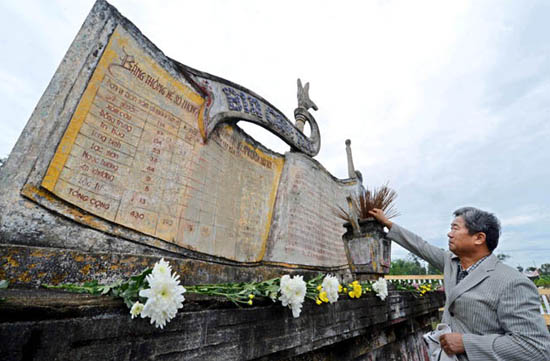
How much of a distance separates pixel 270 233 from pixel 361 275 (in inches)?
56.4

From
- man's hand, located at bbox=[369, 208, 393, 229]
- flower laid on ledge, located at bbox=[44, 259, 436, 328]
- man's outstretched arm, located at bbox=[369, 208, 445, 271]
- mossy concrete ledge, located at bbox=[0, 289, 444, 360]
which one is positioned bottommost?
mossy concrete ledge, located at bbox=[0, 289, 444, 360]

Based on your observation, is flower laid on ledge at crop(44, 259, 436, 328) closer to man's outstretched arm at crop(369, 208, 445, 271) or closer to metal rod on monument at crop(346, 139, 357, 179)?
man's outstretched arm at crop(369, 208, 445, 271)

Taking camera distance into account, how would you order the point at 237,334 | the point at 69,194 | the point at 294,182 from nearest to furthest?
the point at 237,334 → the point at 69,194 → the point at 294,182

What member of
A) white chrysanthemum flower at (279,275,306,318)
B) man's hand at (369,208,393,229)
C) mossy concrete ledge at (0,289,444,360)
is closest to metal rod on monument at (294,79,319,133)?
man's hand at (369,208,393,229)

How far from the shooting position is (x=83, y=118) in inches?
82.4

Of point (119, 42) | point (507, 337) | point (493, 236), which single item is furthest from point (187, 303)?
point (119, 42)

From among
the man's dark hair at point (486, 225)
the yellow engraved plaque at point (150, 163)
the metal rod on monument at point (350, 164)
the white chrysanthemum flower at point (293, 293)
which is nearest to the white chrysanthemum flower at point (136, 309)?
the white chrysanthemum flower at point (293, 293)

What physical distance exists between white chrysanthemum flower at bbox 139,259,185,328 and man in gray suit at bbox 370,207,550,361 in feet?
5.63

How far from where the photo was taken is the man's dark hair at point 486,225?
1.93 metres

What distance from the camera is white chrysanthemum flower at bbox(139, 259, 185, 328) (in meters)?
0.92

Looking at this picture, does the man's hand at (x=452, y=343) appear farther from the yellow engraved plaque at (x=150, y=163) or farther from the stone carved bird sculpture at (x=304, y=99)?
the stone carved bird sculpture at (x=304, y=99)

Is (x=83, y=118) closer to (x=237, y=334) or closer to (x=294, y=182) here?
(x=237, y=334)

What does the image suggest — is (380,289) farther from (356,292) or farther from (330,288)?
(330,288)

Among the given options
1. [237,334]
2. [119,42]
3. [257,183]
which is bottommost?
[237,334]
